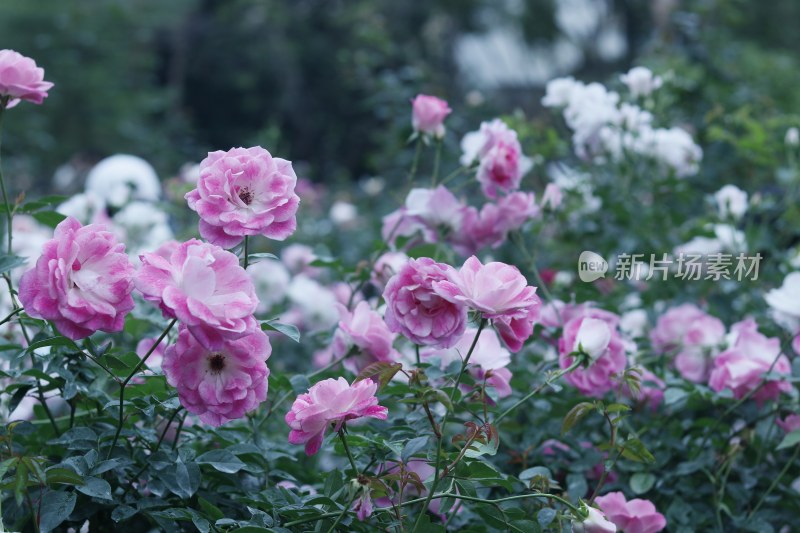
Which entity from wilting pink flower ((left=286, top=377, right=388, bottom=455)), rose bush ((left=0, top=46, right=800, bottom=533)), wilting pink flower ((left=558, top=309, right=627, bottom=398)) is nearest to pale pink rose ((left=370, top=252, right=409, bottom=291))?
rose bush ((left=0, top=46, right=800, bottom=533))

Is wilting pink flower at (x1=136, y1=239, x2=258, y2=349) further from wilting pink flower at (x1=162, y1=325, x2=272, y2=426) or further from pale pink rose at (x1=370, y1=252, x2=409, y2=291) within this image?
pale pink rose at (x1=370, y1=252, x2=409, y2=291)

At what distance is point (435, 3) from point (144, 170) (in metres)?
7.15

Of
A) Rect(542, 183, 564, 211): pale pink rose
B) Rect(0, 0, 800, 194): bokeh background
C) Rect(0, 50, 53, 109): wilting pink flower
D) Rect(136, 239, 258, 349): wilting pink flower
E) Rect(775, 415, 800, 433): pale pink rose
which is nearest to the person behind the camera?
Rect(136, 239, 258, 349): wilting pink flower

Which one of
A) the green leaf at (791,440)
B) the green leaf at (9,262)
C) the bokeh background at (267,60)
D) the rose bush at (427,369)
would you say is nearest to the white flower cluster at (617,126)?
the rose bush at (427,369)

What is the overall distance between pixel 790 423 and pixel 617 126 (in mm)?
644

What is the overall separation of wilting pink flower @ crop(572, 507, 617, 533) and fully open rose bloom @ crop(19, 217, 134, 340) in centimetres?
44

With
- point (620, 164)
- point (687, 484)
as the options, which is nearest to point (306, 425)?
point (687, 484)

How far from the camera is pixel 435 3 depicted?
30.3 feet

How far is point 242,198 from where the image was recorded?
837 millimetres

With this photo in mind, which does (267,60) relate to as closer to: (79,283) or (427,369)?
(427,369)

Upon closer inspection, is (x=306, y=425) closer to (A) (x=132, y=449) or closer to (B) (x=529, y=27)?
(A) (x=132, y=449)

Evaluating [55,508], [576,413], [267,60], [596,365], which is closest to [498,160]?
[596,365]

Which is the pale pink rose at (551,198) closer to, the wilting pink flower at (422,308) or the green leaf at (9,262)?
the wilting pink flower at (422,308)

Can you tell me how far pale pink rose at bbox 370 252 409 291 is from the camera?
1.20 m
